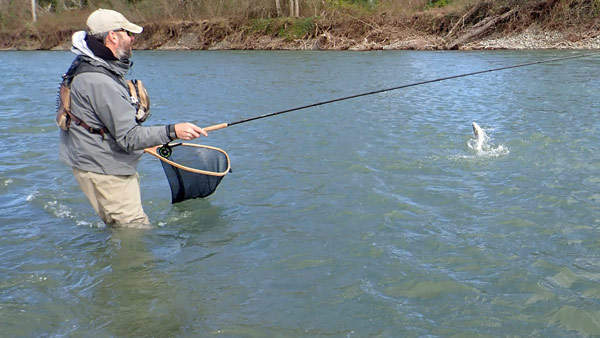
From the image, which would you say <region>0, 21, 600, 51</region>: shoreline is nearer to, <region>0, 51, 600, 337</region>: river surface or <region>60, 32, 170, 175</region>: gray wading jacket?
<region>0, 51, 600, 337</region>: river surface

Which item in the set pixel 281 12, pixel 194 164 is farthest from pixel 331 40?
pixel 194 164

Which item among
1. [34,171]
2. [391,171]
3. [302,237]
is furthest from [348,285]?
[34,171]

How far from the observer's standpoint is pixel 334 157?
869 cm

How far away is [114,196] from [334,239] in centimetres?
210

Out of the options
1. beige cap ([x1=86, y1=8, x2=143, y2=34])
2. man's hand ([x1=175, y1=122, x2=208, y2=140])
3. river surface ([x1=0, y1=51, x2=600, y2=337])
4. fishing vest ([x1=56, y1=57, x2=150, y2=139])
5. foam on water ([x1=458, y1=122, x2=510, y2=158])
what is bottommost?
foam on water ([x1=458, y1=122, x2=510, y2=158])

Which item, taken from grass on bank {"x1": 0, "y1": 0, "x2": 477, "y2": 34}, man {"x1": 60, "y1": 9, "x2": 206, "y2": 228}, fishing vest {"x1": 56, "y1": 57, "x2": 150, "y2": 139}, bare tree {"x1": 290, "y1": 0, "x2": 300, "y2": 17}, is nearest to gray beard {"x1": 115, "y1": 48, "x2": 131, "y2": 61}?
man {"x1": 60, "y1": 9, "x2": 206, "y2": 228}

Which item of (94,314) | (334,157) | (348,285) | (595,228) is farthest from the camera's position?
(334,157)

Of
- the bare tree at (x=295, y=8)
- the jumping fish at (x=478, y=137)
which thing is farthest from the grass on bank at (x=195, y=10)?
the jumping fish at (x=478, y=137)

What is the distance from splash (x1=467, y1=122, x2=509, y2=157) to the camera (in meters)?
8.43

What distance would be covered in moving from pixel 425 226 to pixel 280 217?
1.57 m

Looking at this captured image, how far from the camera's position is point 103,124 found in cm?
463

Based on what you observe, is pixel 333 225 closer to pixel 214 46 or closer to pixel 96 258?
pixel 96 258

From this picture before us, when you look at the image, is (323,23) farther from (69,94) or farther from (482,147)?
(69,94)

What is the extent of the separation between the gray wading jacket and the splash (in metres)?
5.52
